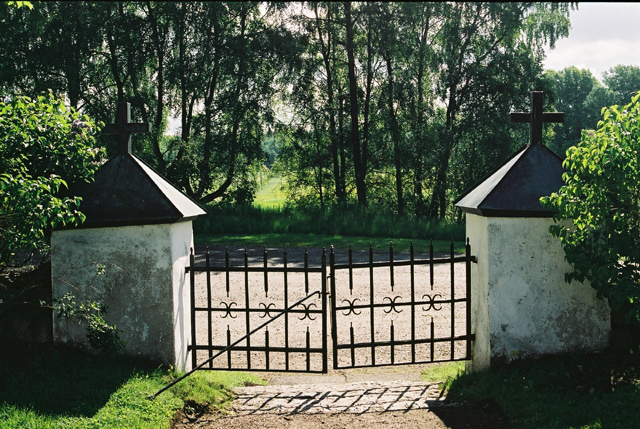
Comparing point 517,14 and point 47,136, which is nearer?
point 47,136

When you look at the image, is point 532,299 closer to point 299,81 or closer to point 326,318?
point 326,318

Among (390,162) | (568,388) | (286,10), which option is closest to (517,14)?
(390,162)

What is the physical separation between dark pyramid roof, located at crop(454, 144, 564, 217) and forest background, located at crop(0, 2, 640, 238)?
1537cm

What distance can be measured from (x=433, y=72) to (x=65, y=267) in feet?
68.5

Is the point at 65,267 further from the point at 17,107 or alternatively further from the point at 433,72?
the point at 433,72

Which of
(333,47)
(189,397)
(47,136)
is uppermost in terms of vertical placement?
(333,47)

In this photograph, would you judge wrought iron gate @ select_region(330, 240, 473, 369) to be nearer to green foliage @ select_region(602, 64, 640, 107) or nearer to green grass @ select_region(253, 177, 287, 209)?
green grass @ select_region(253, 177, 287, 209)

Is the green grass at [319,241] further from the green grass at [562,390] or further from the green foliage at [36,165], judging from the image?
the green foliage at [36,165]

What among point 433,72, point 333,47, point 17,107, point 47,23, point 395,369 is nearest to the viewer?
point 17,107

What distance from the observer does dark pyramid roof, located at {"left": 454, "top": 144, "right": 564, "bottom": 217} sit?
213 inches

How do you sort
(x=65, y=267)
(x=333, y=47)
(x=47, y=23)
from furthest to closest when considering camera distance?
(x=333, y=47), (x=47, y=23), (x=65, y=267)

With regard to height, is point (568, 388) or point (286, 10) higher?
point (286, 10)

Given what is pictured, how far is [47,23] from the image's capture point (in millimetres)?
22172

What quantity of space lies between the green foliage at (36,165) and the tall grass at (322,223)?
1357 centimetres
